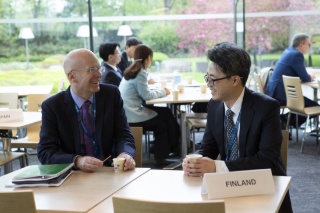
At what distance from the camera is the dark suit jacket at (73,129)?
3.24 m

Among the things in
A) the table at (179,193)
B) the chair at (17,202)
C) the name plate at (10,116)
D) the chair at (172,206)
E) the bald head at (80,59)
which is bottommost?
the name plate at (10,116)

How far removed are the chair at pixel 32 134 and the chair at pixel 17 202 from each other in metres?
3.25

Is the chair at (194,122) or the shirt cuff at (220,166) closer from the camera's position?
the shirt cuff at (220,166)

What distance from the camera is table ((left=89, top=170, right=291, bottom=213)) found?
89.3 inches

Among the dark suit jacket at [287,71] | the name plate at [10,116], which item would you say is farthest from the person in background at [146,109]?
the dark suit jacket at [287,71]

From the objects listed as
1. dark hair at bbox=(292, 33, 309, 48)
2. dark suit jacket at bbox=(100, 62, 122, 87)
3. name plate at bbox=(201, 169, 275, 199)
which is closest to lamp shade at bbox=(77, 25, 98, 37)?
dark suit jacket at bbox=(100, 62, 122, 87)

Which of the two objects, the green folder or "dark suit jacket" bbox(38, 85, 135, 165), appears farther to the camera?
"dark suit jacket" bbox(38, 85, 135, 165)

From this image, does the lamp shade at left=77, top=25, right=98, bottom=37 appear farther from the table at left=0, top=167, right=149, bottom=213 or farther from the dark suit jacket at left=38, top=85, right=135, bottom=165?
the table at left=0, top=167, right=149, bottom=213

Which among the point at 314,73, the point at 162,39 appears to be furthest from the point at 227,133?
the point at 162,39

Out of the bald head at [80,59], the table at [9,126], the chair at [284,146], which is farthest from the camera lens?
the table at [9,126]

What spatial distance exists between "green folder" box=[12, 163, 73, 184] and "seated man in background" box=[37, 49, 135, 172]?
0.35m

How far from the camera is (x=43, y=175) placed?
268cm

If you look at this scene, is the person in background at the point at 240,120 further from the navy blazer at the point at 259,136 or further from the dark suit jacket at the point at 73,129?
the dark suit jacket at the point at 73,129

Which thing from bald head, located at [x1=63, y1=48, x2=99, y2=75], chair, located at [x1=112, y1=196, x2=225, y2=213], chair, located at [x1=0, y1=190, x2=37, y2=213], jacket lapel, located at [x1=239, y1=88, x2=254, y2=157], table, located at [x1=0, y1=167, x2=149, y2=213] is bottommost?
table, located at [x1=0, y1=167, x2=149, y2=213]
